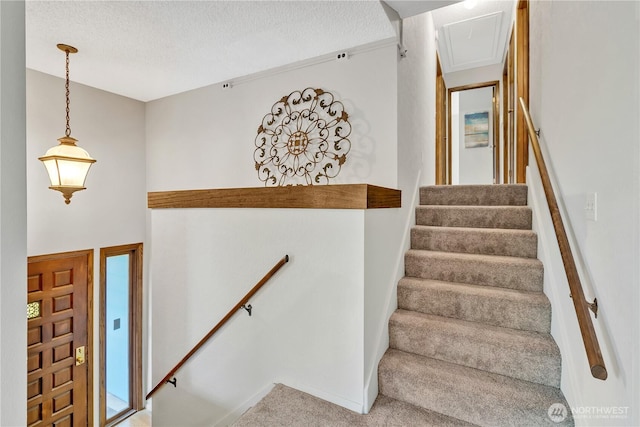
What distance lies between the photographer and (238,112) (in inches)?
130

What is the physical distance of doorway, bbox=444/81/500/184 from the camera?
17.0 ft

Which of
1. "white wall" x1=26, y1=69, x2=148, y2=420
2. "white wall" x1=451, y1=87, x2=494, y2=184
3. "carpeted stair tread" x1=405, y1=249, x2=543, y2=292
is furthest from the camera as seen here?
"white wall" x1=451, y1=87, x2=494, y2=184

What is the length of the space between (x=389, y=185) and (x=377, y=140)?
37 centimetres

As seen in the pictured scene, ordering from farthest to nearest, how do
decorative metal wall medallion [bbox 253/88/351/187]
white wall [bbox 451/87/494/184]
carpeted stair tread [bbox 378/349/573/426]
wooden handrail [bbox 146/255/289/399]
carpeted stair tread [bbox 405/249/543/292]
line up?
1. white wall [bbox 451/87/494/184]
2. decorative metal wall medallion [bbox 253/88/351/187]
3. carpeted stair tread [bbox 405/249/543/292]
4. wooden handrail [bbox 146/255/289/399]
5. carpeted stair tread [bbox 378/349/573/426]

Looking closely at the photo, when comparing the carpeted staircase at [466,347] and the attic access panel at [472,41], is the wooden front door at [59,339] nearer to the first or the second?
the carpeted staircase at [466,347]

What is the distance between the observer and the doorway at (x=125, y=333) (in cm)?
384

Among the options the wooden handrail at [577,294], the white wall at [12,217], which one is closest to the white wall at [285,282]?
the wooden handrail at [577,294]

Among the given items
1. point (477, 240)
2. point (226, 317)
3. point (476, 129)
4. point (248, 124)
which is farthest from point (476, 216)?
point (476, 129)

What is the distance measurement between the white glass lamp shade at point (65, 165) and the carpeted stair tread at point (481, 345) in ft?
8.58

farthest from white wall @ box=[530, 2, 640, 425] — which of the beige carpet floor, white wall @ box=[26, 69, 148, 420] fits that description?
white wall @ box=[26, 69, 148, 420]

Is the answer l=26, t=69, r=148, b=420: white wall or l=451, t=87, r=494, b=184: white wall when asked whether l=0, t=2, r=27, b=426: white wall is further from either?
l=451, t=87, r=494, b=184: white wall

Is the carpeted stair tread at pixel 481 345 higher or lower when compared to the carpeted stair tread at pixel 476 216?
lower

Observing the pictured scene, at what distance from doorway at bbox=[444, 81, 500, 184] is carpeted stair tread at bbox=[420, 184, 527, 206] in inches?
88.7

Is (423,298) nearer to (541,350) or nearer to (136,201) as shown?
(541,350)
